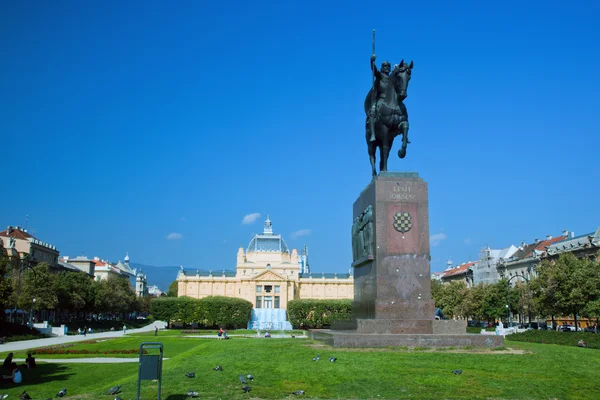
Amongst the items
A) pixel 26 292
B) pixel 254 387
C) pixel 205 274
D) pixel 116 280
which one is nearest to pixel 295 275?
pixel 205 274

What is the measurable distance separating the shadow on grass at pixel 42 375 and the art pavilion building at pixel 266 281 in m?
85.6

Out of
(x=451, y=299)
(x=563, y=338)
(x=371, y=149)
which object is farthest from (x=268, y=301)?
(x=371, y=149)

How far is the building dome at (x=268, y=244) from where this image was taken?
124500 mm

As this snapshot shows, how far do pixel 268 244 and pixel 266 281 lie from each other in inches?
537

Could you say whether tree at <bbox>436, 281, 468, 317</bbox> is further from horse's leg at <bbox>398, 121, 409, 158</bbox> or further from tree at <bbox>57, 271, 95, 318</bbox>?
horse's leg at <bbox>398, 121, 409, 158</bbox>

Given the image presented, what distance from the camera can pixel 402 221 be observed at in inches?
726

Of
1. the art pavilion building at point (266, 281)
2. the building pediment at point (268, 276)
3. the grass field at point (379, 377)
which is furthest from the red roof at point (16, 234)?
the grass field at point (379, 377)

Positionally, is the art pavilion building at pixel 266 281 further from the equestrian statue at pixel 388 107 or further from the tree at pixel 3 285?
the equestrian statue at pixel 388 107

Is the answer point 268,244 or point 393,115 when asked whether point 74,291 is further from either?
point 393,115

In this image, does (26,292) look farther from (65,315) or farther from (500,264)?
(500,264)

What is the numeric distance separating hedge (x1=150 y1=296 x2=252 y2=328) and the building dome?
114ft

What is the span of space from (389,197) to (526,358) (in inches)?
271

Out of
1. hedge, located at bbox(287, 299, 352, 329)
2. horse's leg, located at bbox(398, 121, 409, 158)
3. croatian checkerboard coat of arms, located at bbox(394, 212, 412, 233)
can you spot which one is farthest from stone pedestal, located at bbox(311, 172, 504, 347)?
hedge, located at bbox(287, 299, 352, 329)

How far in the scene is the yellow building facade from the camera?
113 meters
